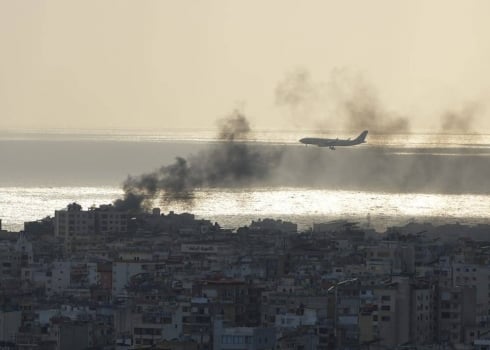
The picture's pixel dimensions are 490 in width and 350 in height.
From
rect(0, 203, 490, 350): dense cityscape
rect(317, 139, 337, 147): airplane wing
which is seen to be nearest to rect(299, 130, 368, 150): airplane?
rect(317, 139, 337, 147): airplane wing

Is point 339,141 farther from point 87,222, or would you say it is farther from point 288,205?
point 87,222

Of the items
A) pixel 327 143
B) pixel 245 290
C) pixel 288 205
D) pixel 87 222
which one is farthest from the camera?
pixel 288 205

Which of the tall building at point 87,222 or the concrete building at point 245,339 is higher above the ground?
the tall building at point 87,222

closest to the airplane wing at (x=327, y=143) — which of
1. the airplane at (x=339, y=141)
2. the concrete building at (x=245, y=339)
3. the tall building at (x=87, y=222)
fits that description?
the airplane at (x=339, y=141)

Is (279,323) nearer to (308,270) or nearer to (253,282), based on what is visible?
(253,282)

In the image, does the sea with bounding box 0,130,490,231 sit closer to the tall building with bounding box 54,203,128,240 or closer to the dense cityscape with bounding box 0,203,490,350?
the tall building with bounding box 54,203,128,240

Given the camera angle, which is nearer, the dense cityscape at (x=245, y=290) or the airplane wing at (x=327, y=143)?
the dense cityscape at (x=245, y=290)

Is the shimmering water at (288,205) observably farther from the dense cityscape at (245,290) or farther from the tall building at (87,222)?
the dense cityscape at (245,290)

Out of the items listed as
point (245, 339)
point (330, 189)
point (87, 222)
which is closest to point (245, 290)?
point (245, 339)
